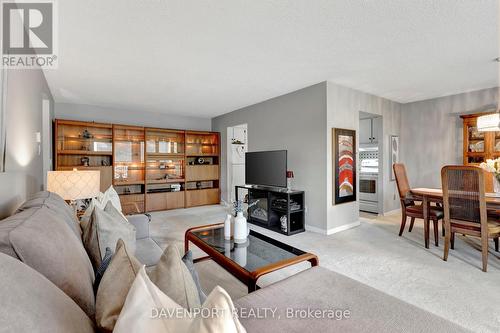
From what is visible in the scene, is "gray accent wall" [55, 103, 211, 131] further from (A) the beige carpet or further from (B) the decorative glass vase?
(B) the decorative glass vase

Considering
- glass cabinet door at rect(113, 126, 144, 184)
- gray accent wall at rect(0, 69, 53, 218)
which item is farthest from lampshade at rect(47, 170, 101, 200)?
glass cabinet door at rect(113, 126, 144, 184)

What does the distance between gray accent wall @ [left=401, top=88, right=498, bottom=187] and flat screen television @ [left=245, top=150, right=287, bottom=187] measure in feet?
10.4

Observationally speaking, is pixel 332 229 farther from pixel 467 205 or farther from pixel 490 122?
pixel 490 122

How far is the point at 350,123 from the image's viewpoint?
4.30m

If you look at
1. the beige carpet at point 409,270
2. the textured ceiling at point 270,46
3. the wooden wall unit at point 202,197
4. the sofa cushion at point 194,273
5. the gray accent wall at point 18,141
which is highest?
the textured ceiling at point 270,46

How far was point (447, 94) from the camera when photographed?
474cm

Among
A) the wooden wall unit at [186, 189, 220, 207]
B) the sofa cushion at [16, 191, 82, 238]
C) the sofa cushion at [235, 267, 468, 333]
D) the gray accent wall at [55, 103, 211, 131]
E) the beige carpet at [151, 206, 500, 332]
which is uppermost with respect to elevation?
the gray accent wall at [55, 103, 211, 131]

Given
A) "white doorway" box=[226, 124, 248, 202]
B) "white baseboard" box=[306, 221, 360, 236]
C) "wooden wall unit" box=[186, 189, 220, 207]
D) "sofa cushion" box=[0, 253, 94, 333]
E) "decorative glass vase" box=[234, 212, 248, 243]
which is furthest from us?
"white doorway" box=[226, 124, 248, 202]

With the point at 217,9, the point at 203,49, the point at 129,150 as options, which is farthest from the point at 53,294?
the point at 129,150

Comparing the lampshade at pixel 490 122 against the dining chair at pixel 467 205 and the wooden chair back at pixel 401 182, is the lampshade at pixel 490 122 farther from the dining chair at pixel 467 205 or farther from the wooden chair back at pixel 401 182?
the dining chair at pixel 467 205

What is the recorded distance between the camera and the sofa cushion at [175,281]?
732 millimetres

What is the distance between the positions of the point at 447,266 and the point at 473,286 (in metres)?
0.43

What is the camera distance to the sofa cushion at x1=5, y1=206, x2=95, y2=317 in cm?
70

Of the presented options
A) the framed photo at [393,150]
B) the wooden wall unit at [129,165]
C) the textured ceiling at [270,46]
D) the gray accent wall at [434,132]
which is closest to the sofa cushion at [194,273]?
the textured ceiling at [270,46]
